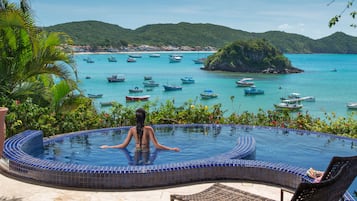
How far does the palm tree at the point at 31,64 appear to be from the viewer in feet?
33.3

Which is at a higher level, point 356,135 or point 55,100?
point 55,100

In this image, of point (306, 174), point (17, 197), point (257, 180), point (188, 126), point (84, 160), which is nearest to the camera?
point (17, 197)

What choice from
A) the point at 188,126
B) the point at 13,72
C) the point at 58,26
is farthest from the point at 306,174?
the point at 58,26

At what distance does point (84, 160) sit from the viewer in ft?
28.7

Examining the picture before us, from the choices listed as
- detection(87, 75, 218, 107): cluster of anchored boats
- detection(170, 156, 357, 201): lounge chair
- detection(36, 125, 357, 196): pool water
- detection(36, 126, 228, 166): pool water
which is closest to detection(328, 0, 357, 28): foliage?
detection(170, 156, 357, 201): lounge chair

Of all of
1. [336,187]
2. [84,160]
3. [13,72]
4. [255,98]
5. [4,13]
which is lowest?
[255,98]

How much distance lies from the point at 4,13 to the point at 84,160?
130 inches

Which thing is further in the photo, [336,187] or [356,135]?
[356,135]

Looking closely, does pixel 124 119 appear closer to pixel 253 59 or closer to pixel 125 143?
pixel 125 143

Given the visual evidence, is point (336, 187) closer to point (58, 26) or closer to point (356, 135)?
point (356, 135)

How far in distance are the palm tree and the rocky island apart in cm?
9881

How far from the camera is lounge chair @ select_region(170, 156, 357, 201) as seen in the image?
3686mm

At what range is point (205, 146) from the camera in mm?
10094

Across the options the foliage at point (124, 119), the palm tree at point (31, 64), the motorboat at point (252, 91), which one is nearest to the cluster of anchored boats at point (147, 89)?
the motorboat at point (252, 91)
